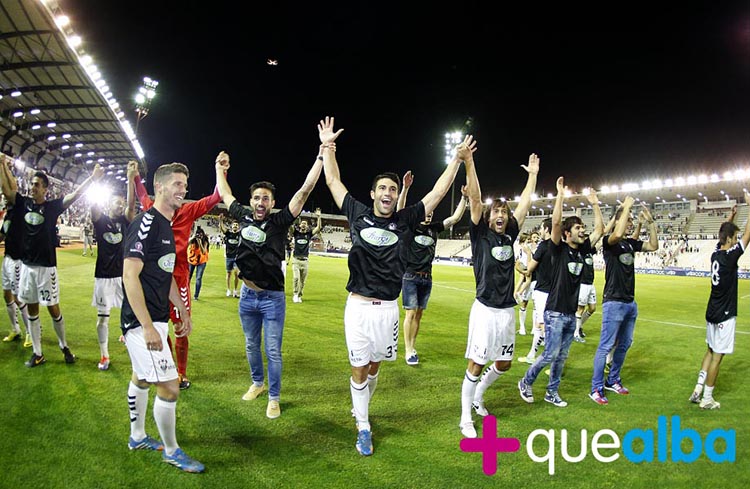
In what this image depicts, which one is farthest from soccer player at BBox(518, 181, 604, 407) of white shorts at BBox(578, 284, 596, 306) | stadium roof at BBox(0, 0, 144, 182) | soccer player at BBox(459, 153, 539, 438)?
stadium roof at BBox(0, 0, 144, 182)

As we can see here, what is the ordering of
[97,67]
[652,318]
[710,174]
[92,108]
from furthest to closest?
[710,174] → [92,108] → [97,67] → [652,318]

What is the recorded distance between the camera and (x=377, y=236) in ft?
13.3

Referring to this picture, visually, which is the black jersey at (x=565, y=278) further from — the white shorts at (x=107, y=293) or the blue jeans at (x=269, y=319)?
the white shorts at (x=107, y=293)

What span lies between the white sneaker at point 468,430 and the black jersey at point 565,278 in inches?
77.7

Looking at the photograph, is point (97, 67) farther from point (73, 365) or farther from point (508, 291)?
point (508, 291)

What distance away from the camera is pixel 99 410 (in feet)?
14.9

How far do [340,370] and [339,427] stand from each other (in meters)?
2.06

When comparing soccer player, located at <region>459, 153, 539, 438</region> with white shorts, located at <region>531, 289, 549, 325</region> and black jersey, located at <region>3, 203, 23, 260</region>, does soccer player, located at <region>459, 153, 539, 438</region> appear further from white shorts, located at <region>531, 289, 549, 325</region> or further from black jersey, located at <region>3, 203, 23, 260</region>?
black jersey, located at <region>3, 203, 23, 260</region>

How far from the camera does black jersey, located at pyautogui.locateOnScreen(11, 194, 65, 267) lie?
5.81 m

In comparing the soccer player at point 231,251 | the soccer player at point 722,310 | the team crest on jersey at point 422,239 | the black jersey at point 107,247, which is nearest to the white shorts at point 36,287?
the black jersey at point 107,247

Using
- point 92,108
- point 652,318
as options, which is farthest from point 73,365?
point 92,108

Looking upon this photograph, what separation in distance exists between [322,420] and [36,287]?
178 inches

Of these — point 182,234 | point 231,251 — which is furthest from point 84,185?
point 231,251

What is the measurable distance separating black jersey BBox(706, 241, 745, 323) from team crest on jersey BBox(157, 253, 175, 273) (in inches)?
255
